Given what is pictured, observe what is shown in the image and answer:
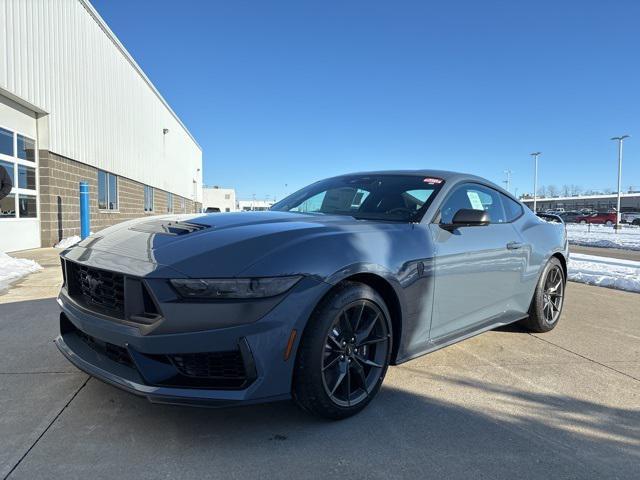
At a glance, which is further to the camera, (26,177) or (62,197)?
(62,197)

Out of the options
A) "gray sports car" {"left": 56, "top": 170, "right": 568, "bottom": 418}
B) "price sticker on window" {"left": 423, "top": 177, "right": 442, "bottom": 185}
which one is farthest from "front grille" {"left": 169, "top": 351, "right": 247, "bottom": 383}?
"price sticker on window" {"left": 423, "top": 177, "right": 442, "bottom": 185}

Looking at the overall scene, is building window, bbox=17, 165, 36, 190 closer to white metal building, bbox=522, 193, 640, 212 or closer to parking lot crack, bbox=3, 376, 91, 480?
parking lot crack, bbox=3, 376, 91, 480

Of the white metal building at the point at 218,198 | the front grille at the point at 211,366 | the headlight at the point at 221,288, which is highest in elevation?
the white metal building at the point at 218,198

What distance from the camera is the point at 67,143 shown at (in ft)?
43.5

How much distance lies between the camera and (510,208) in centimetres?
433

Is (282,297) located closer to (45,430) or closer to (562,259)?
A: (45,430)

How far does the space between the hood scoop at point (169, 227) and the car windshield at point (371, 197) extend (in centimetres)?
112

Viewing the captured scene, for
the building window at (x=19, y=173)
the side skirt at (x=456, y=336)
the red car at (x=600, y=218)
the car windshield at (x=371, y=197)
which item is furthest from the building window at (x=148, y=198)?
the red car at (x=600, y=218)

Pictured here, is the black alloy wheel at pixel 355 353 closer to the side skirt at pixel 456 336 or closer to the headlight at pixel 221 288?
the side skirt at pixel 456 336

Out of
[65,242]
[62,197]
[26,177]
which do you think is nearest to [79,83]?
[62,197]

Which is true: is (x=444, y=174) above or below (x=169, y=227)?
above

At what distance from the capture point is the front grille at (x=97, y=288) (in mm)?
2375

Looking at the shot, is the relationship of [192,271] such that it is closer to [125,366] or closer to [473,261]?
[125,366]

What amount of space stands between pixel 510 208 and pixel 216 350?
3211 mm
